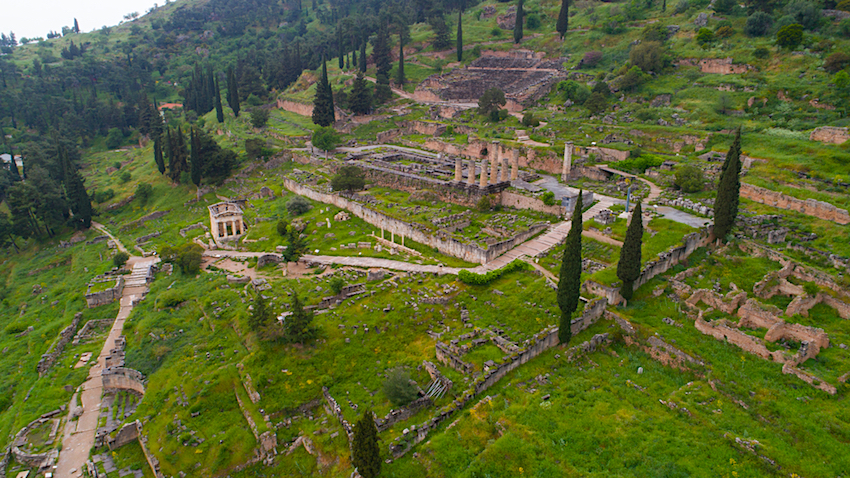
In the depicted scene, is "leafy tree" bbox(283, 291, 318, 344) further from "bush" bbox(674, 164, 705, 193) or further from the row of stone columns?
"bush" bbox(674, 164, 705, 193)

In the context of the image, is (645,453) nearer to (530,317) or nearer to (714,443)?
(714,443)

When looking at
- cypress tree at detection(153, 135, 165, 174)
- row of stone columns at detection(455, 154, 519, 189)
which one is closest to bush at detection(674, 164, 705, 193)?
row of stone columns at detection(455, 154, 519, 189)

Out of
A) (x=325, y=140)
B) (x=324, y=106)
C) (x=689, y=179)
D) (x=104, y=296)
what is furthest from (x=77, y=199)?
(x=689, y=179)

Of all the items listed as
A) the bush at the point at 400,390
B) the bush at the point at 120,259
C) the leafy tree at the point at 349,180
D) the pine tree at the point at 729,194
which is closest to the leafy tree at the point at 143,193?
the bush at the point at 120,259

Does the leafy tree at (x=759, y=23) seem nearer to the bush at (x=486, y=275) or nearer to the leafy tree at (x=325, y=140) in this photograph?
the leafy tree at (x=325, y=140)

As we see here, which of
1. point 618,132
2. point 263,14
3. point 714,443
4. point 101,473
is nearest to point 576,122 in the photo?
point 618,132

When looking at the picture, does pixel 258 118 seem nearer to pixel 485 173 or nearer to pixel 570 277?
pixel 485 173
